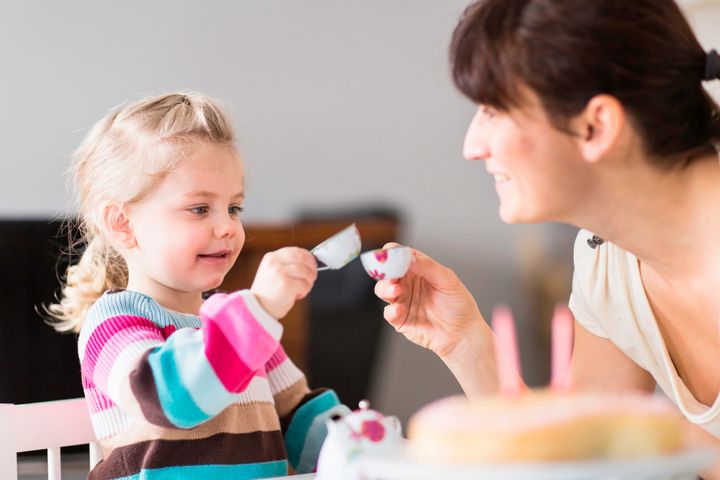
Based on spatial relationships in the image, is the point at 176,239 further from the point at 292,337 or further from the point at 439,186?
the point at 439,186

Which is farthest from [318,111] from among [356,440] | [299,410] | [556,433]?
[556,433]

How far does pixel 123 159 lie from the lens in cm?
150

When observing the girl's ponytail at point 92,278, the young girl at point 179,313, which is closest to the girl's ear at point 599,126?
the young girl at point 179,313

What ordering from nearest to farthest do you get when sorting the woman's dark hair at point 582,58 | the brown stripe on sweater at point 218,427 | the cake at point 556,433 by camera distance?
1. the cake at point 556,433
2. the woman's dark hair at point 582,58
3. the brown stripe on sweater at point 218,427

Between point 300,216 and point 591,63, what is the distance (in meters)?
2.96

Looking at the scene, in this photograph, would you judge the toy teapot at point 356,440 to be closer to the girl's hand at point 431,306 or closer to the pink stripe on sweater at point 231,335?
the pink stripe on sweater at point 231,335

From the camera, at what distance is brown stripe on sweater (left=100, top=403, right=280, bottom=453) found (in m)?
1.35

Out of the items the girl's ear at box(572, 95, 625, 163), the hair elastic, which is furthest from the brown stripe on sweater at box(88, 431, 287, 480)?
the hair elastic

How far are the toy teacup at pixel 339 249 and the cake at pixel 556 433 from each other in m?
0.46

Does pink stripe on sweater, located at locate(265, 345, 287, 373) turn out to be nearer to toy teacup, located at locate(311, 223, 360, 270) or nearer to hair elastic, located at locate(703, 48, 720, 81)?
toy teacup, located at locate(311, 223, 360, 270)

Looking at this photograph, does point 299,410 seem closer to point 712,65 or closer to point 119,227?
point 119,227

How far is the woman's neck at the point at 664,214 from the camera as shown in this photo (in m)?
1.25

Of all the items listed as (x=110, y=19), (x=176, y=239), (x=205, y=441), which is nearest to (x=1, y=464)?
(x=205, y=441)

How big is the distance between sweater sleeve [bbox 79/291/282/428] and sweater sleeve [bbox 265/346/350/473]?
14.1 inches
